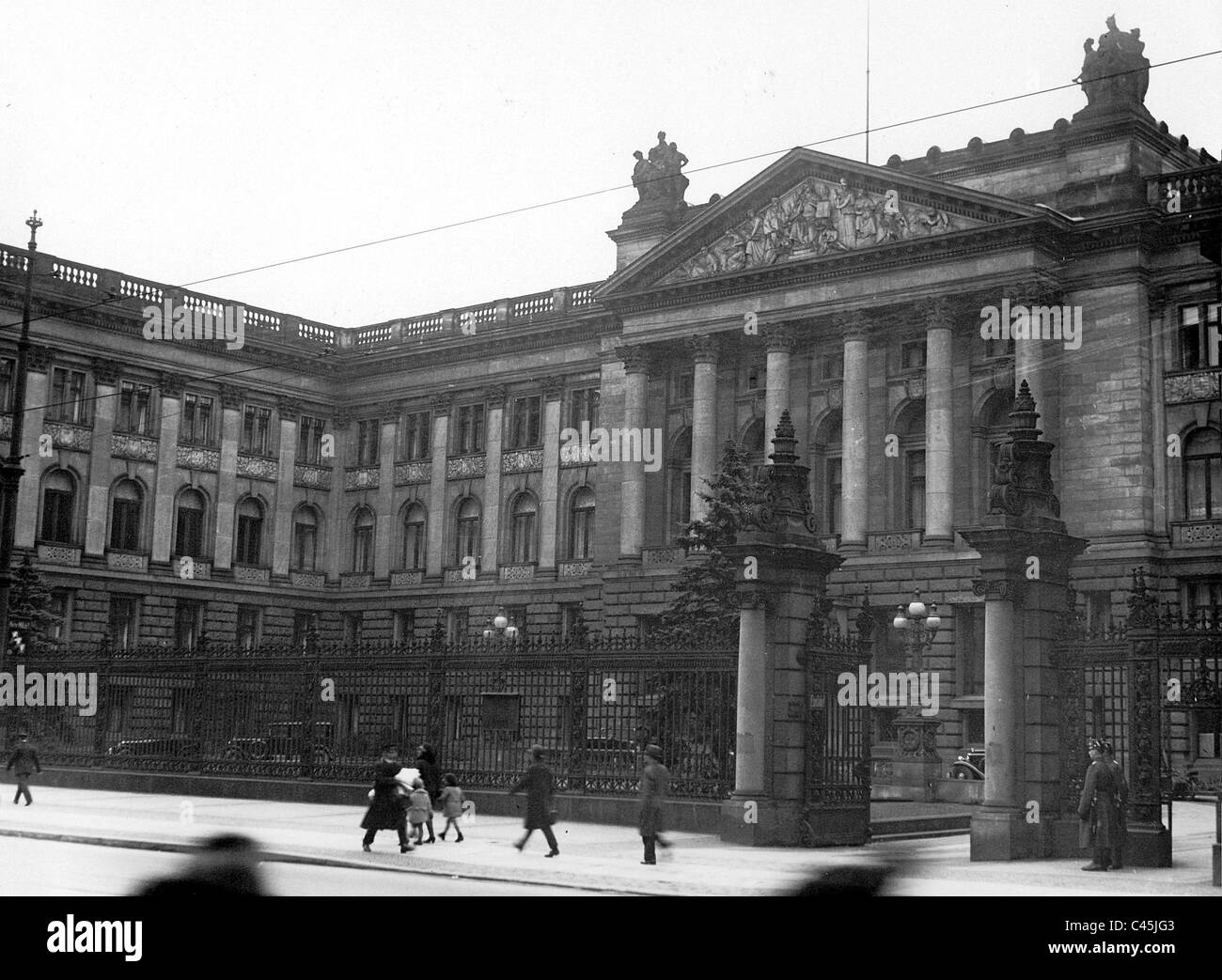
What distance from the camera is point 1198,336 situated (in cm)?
4997

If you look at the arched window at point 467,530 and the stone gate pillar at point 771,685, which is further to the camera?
the arched window at point 467,530

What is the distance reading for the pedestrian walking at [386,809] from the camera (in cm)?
2206

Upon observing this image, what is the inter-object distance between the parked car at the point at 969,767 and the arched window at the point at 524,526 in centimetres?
2494

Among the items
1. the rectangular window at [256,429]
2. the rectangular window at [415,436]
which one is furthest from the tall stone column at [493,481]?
the rectangular window at [256,429]

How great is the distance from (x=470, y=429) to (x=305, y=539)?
30.2 ft

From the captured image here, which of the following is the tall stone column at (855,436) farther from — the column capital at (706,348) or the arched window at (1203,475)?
the arched window at (1203,475)

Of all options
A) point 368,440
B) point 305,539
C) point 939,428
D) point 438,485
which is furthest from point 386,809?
point 368,440

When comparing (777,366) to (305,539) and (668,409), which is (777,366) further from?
(305,539)

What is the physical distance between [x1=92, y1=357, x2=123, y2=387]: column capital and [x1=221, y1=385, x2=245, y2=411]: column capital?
5138mm

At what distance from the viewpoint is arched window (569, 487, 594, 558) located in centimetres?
6575

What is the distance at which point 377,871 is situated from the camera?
20047mm

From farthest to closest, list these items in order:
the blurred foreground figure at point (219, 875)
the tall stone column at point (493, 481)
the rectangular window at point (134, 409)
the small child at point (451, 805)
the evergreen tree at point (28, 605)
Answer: the tall stone column at point (493, 481), the rectangular window at point (134, 409), the evergreen tree at point (28, 605), the small child at point (451, 805), the blurred foreground figure at point (219, 875)
